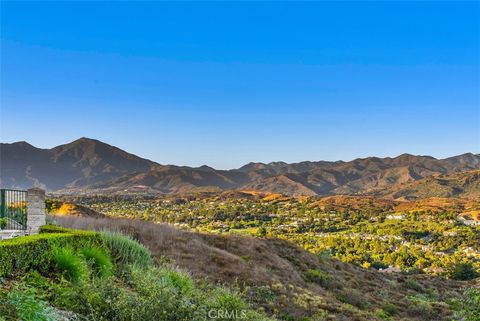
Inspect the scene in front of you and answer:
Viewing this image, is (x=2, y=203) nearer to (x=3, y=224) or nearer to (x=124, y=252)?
(x=3, y=224)

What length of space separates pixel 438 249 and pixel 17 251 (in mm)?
69390

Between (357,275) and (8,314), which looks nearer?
(8,314)

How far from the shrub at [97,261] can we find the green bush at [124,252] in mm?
1544

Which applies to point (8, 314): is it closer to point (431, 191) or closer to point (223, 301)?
point (223, 301)

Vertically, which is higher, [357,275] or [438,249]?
[357,275]

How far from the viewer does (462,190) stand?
467 ft

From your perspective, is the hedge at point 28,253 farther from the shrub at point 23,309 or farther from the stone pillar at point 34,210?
the stone pillar at point 34,210

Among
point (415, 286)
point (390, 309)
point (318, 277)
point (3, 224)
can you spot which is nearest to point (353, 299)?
point (390, 309)

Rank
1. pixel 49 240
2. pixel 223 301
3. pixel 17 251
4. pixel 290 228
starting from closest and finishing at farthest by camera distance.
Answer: pixel 223 301 < pixel 17 251 < pixel 49 240 < pixel 290 228

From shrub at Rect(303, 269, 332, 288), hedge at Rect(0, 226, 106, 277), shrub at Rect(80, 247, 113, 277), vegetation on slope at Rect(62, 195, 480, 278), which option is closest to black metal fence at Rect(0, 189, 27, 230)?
shrub at Rect(80, 247, 113, 277)

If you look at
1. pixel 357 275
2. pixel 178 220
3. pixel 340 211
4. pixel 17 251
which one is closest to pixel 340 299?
pixel 357 275

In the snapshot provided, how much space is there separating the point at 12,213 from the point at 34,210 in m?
3.56

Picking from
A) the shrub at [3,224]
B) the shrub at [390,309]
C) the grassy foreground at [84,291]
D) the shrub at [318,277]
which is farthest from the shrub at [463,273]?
the shrub at [3,224]

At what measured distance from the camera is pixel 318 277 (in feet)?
76.3
